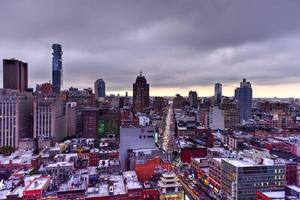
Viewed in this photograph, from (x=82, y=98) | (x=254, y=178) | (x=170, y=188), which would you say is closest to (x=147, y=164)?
(x=170, y=188)

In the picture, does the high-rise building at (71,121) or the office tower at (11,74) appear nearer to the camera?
the office tower at (11,74)

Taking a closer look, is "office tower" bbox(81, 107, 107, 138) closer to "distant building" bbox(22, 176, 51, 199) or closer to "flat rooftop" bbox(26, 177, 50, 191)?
"flat rooftop" bbox(26, 177, 50, 191)

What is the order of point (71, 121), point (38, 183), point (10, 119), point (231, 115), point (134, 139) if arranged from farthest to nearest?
point (231, 115) < point (71, 121) < point (10, 119) < point (134, 139) < point (38, 183)

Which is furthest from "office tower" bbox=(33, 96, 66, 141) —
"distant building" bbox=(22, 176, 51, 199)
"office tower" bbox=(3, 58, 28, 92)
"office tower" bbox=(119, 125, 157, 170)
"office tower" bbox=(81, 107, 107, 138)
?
"distant building" bbox=(22, 176, 51, 199)

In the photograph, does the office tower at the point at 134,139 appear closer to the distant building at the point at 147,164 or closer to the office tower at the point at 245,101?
the distant building at the point at 147,164

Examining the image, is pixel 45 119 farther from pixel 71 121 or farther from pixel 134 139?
pixel 134 139

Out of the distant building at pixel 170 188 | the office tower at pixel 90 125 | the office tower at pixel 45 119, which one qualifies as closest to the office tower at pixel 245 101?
the office tower at pixel 90 125

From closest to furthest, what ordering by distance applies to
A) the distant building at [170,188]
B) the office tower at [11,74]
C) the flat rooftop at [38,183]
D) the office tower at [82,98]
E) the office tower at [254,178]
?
the flat rooftop at [38,183], the distant building at [170,188], the office tower at [254,178], the office tower at [11,74], the office tower at [82,98]

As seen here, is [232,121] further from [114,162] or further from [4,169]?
[4,169]
